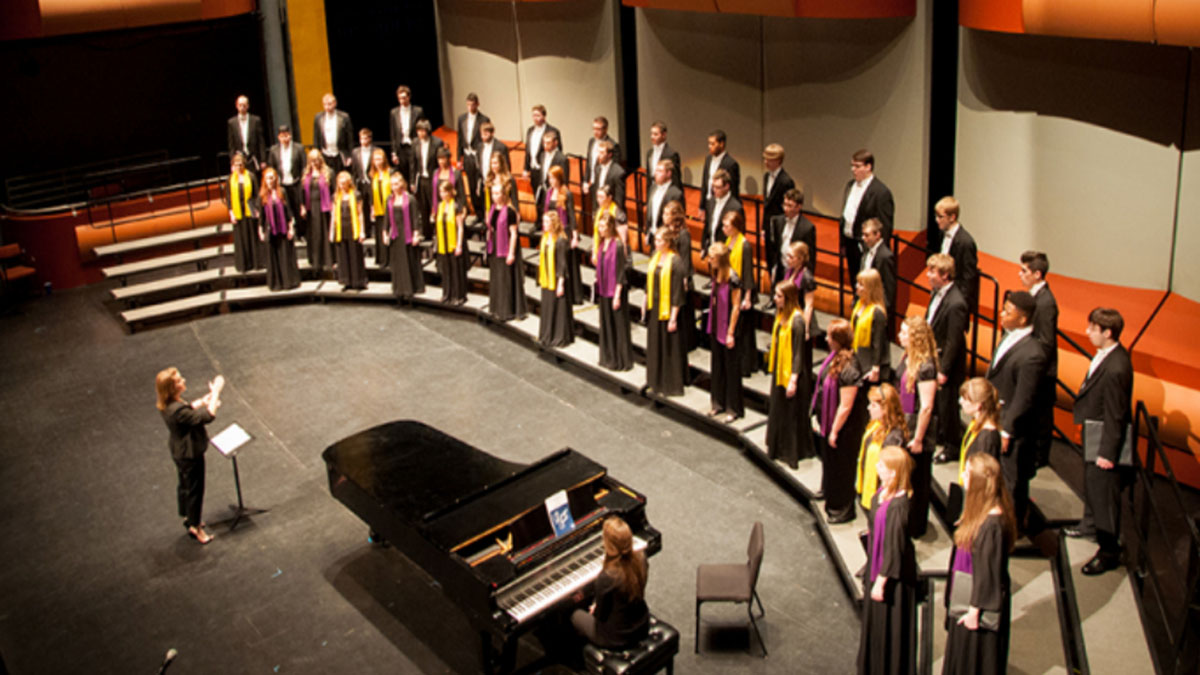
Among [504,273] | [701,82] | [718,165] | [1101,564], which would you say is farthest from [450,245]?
[1101,564]

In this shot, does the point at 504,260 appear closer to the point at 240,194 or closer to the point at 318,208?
the point at 318,208

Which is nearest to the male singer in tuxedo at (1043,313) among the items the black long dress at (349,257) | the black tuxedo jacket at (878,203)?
the black tuxedo jacket at (878,203)

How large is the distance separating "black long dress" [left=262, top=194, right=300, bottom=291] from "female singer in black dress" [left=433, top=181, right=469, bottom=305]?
1815mm

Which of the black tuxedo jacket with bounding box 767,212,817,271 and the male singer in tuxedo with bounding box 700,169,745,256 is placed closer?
the black tuxedo jacket with bounding box 767,212,817,271

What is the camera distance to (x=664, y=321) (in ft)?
30.3

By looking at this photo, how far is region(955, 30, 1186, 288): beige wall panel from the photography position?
8039mm

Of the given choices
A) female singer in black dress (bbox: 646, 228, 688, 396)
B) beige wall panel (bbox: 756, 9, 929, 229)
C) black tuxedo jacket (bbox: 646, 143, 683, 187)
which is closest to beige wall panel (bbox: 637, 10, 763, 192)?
beige wall panel (bbox: 756, 9, 929, 229)

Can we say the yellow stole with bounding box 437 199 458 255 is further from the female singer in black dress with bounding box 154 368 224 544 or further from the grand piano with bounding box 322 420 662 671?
the grand piano with bounding box 322 420 662 671

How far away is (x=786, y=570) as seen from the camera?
289 inches

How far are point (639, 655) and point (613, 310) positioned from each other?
4.65 meters

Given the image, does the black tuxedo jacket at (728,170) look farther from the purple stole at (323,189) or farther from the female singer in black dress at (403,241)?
the purple stole at (323,189)

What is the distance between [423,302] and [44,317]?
14.1ft

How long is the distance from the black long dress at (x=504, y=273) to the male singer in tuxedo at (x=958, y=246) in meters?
4.53

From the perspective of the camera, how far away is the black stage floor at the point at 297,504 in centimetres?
691
